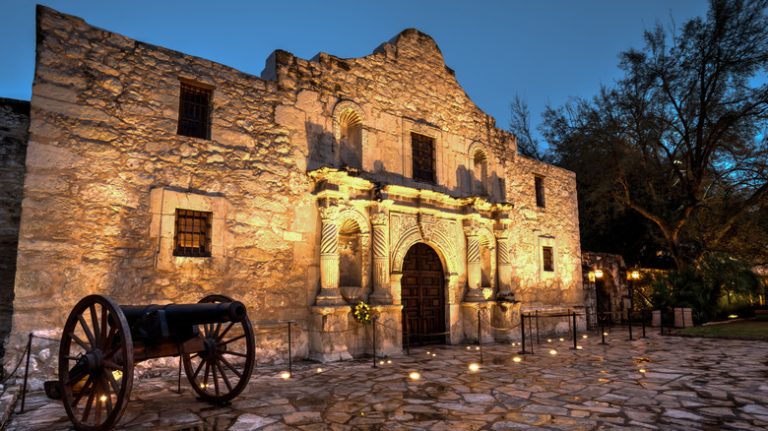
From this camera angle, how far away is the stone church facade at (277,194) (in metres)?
6.43

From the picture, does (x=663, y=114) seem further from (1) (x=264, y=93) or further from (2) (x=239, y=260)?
(2) (x=239, y=260)

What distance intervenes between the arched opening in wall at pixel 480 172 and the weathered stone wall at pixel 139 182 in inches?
220

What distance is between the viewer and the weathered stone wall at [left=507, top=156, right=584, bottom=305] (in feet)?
43.7

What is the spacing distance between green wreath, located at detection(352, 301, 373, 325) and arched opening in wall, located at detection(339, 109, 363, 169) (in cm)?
303

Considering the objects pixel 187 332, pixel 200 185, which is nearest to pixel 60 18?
pixel 200 185

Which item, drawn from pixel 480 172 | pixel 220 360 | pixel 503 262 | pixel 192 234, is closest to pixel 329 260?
pixel 192 234

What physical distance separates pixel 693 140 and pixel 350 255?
587 inches

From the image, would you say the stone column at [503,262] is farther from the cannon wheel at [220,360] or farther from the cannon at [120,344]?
the cannon at [120,344]

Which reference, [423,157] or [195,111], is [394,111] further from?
[195,111]

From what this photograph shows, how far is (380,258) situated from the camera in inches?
374

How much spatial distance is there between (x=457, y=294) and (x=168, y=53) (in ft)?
26.6

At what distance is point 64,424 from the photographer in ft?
14.7

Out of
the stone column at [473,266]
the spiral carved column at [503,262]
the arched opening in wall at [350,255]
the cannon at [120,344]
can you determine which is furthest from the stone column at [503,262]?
the cannon at [120,344]

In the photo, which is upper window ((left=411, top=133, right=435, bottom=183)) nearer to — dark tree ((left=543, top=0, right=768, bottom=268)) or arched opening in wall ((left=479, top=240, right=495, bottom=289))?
arched opening in wall ((left=479, top=240, right=495, bottom=289))
